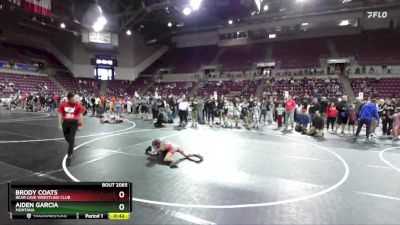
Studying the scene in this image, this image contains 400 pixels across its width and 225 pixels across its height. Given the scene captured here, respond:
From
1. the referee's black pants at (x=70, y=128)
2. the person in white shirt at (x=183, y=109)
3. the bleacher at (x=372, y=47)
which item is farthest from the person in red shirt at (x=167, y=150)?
the bleacher at (x=372, y=47)

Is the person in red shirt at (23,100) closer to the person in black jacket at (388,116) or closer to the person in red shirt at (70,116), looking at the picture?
the person in red shirt at (70,116)

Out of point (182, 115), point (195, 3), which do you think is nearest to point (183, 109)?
point (182, 115)

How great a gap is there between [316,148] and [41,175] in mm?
8608

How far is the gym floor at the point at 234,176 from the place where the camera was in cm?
438

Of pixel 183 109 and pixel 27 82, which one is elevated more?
pixel 27 82

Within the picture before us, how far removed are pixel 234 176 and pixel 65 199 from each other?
13.4 feet

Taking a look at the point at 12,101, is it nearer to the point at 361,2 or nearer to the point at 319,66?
the point at 319,66

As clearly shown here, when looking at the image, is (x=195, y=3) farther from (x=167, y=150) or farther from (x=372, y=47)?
(x=372, y=47)

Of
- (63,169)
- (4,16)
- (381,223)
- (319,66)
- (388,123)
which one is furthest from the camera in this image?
(319,66)

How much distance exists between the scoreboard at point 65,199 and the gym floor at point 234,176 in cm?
111

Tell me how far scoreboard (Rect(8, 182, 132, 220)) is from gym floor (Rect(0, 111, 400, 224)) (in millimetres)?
1108

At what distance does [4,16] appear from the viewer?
97.9ft

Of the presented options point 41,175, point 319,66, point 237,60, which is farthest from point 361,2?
point 41,175

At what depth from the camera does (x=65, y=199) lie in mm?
2975
